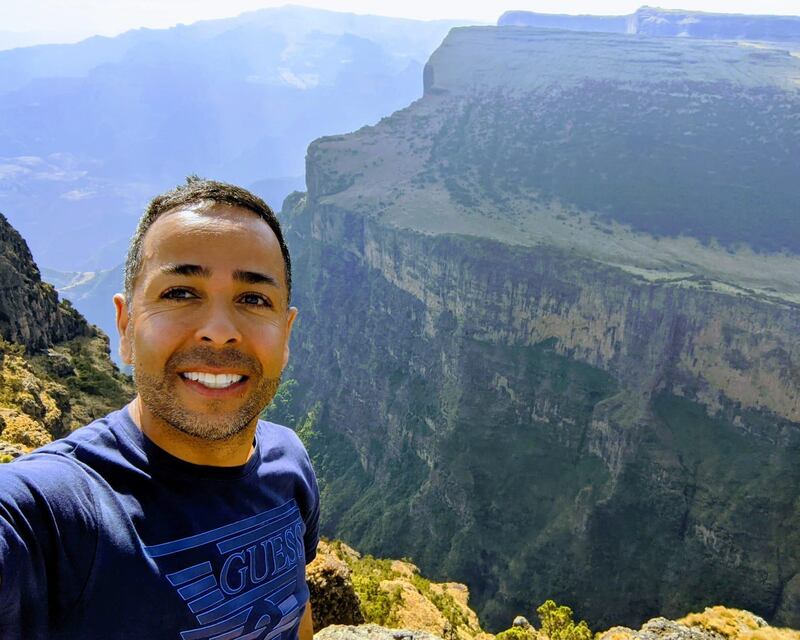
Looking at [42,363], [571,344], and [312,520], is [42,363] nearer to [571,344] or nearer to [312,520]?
[312,520]

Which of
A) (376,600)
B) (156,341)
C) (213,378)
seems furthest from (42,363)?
(213,378)

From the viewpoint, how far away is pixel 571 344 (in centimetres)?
4909

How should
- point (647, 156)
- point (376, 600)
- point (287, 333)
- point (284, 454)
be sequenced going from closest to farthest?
point (287, 333) → point (284, 454) → point (376, 600) → point (647, 156)

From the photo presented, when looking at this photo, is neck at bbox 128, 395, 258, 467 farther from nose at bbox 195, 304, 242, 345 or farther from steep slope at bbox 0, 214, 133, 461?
steep slope at bbox 0, 214, 133, 461

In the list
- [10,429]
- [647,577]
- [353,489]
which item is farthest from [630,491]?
[10,429]

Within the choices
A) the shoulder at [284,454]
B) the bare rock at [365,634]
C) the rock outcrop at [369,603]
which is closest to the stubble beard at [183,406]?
the shoulder at [284,454]

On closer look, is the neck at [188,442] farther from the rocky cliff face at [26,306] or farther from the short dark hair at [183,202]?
the rocky cliff face at [26,306]

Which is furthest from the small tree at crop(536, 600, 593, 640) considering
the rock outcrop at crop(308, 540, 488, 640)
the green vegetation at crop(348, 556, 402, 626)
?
the green vegetation at crop(348, 556, 402, 626)

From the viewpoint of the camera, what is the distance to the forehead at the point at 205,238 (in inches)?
117

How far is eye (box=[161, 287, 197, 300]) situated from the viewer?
2.92m

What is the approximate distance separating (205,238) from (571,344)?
1908 inches

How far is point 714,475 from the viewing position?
4069 cm

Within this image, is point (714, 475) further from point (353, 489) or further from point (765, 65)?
point (765, 65)

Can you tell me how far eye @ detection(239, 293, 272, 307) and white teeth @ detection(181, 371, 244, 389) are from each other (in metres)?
0.38
